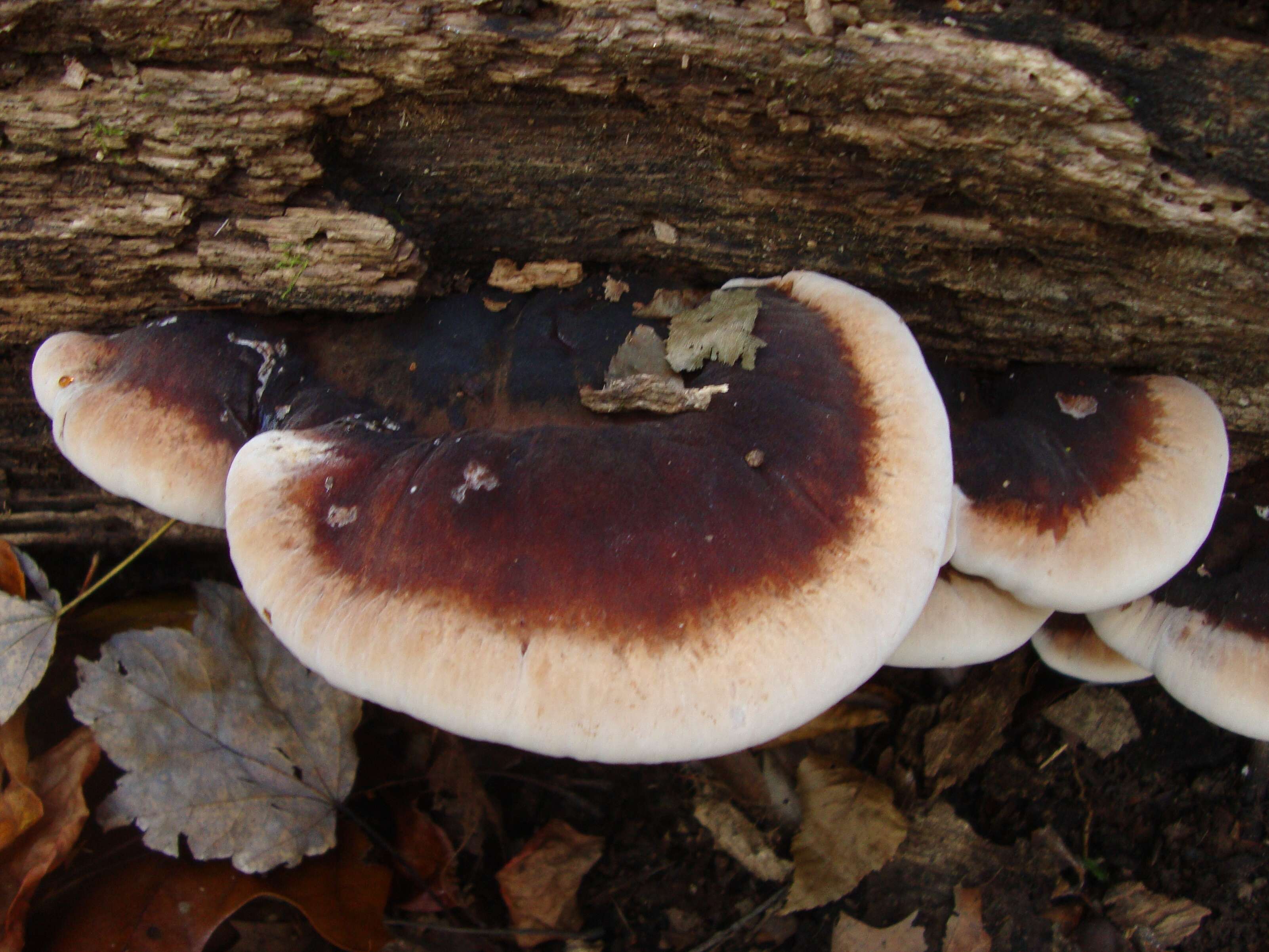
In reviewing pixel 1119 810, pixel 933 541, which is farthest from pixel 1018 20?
pixel 1119 810

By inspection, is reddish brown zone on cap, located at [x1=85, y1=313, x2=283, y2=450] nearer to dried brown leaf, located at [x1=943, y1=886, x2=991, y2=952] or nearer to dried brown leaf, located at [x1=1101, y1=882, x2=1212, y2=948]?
dried brown leaf, located at [x1=943, y1=886, x2=991, y2=952]

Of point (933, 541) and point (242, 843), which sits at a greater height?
point (933, 541)

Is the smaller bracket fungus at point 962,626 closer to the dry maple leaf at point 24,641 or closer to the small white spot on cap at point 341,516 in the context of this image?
the small white spot on cap at point 341,516

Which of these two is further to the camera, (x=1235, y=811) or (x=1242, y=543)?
(x=1235, y=811)

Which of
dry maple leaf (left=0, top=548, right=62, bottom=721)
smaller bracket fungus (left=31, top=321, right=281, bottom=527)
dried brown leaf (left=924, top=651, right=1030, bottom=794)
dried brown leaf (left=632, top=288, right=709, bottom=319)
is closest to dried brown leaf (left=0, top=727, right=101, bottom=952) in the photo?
dry maple leaf (left=0, top=548, right=62, bottom=721)

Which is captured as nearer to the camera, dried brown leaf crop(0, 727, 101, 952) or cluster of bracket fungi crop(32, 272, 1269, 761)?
cluster of bracket fungi crop(32, 272, 1269, 761)

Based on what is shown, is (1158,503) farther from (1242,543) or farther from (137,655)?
(137,655)

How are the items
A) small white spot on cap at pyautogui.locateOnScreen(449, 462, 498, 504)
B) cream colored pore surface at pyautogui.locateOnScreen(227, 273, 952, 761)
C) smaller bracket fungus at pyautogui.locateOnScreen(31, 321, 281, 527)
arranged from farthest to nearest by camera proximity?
smaller bracket fungus at pyautogui.locateOnScreen(31, 321, 281, 527) → small white spot on cap at pyautogui.locateOnScreen(449, 462, 498, 504) → cream colored pore surface at pyautogui.locateOnScreen(227, 273, 952, 761)
